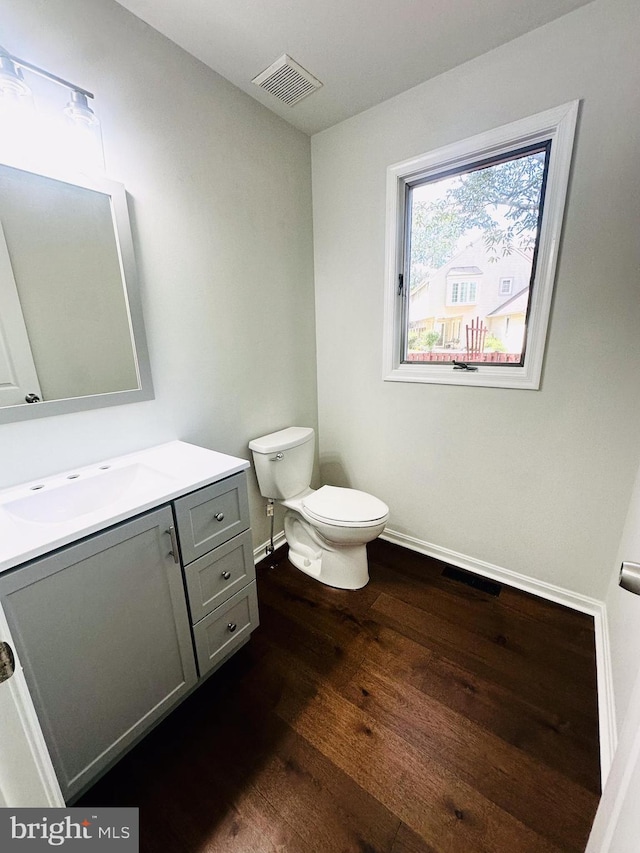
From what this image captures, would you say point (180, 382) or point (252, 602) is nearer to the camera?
point (252, 602)

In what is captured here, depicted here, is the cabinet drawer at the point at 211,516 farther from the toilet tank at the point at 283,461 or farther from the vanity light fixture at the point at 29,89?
the vanity light fixture at the point at 29,89

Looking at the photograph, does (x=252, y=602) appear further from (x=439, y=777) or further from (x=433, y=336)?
(x=433, y=336)

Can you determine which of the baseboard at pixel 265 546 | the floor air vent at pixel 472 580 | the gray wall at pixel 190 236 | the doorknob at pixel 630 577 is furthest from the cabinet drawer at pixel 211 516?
the floor air vent at pixel 472 580

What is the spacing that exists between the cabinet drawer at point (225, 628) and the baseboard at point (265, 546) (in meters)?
0.57

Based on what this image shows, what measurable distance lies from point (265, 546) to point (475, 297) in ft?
5.99

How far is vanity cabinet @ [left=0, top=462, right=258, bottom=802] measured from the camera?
0.86 meters

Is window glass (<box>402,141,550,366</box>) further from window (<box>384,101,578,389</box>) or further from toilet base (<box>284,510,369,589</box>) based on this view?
toilet base (<box>284,510,369,589</box>)

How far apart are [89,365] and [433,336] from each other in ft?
5.37

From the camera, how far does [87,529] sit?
0.90 meters

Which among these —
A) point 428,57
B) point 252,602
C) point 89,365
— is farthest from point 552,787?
point 428,57

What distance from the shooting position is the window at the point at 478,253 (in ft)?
4.83

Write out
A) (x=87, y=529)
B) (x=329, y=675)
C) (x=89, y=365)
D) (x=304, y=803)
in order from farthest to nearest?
(x=329, y=675) → (x=89, y=365) → (x=304, y=803) → (x=87, y=529)

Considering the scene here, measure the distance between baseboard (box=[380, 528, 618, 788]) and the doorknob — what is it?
3.23 feet

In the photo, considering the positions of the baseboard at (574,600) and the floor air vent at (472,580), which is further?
the floor air vent at (472,580)
